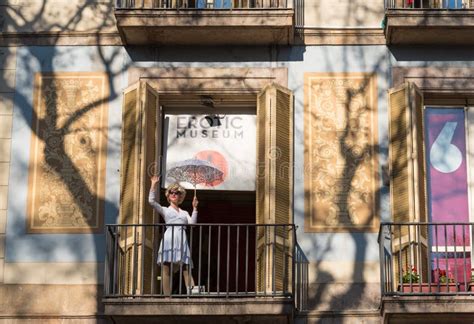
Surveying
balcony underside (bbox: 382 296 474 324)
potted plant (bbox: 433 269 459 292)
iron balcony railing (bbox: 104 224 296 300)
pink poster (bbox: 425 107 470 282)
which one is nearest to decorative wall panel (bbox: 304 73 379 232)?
iron balcony railing (bbox: 104 224 296 300)

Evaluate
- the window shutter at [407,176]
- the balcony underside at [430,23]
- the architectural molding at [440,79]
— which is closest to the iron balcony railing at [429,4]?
the balcony underside at [430,23]

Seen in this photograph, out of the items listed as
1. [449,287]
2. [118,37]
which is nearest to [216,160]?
[118,37]

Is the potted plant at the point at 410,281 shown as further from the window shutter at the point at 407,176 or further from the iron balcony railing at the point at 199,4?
the iron balcony railing at the point at 199,4

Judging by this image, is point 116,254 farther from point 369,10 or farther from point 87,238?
point 369,10

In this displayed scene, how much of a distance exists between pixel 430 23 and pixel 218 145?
3142 mm

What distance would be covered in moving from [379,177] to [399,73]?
1428mm

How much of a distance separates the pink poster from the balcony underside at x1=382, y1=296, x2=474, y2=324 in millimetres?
1072

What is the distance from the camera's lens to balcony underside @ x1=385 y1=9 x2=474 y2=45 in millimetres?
16672

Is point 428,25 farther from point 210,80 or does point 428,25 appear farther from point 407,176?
point 210,80

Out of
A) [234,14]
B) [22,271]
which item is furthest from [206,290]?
[234,14]

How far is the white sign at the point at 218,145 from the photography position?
675 inches

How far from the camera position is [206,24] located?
16750mm

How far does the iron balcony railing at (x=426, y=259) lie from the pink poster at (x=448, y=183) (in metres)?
0.01

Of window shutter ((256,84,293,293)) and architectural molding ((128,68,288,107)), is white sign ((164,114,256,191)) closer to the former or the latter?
architectural molding ((128,68,288,107))
